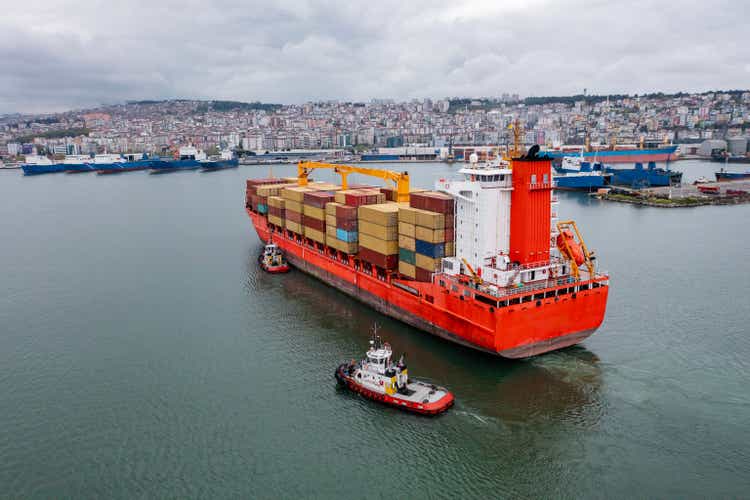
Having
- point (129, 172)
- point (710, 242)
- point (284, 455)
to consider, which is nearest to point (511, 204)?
point (284, 455)

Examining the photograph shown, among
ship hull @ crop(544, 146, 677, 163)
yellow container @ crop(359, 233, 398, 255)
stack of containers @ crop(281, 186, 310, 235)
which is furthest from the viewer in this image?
ship hull @ crop(544, 146, 677, 163)

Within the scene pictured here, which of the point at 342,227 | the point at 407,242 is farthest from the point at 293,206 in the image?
the point at 407,242

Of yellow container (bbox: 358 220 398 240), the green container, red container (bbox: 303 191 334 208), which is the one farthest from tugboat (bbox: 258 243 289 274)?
the green container

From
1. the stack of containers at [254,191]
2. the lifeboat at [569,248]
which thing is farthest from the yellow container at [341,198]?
the stack of containers at [254,191]

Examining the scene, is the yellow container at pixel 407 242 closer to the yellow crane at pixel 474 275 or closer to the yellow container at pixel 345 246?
the yellow crane at pixel 474 275

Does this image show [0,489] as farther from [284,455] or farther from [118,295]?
[118,295]

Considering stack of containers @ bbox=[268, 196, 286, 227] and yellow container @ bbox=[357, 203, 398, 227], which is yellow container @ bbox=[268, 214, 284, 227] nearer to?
stack of containers @ bbox=[268, 196, 286, 227]

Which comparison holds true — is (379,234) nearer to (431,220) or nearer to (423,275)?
(423,275)
